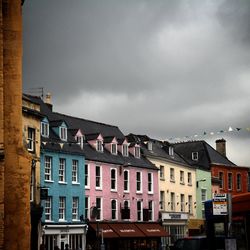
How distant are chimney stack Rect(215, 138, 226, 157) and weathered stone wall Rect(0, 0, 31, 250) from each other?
55007mm

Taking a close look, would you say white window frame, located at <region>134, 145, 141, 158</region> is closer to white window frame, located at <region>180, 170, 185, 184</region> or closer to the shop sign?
white window frame, located at <region>180, 170, 185, 184</region>

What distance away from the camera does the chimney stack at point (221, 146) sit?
7744 cm

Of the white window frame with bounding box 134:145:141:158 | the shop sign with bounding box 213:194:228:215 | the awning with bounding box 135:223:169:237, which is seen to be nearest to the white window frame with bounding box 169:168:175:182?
the white window frame with bounding box 134:145:141:158

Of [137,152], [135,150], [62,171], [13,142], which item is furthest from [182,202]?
[13,142]

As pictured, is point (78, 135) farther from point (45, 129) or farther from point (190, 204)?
point (190, 204)

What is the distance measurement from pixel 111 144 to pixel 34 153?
1421 cm

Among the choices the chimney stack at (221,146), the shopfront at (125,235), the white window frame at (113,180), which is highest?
the chimney stack at (221,146)

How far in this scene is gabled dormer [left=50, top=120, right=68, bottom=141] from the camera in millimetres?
49938

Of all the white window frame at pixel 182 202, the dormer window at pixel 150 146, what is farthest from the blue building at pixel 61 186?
the white window frame at pixel 182 202

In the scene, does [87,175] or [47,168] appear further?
[87,175]

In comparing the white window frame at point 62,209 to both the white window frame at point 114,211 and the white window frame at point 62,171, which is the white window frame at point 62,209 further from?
the white window frame at point 114,211

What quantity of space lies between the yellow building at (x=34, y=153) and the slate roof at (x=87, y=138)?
8.60ft

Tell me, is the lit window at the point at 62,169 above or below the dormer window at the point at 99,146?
below

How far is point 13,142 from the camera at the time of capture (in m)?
24.2
